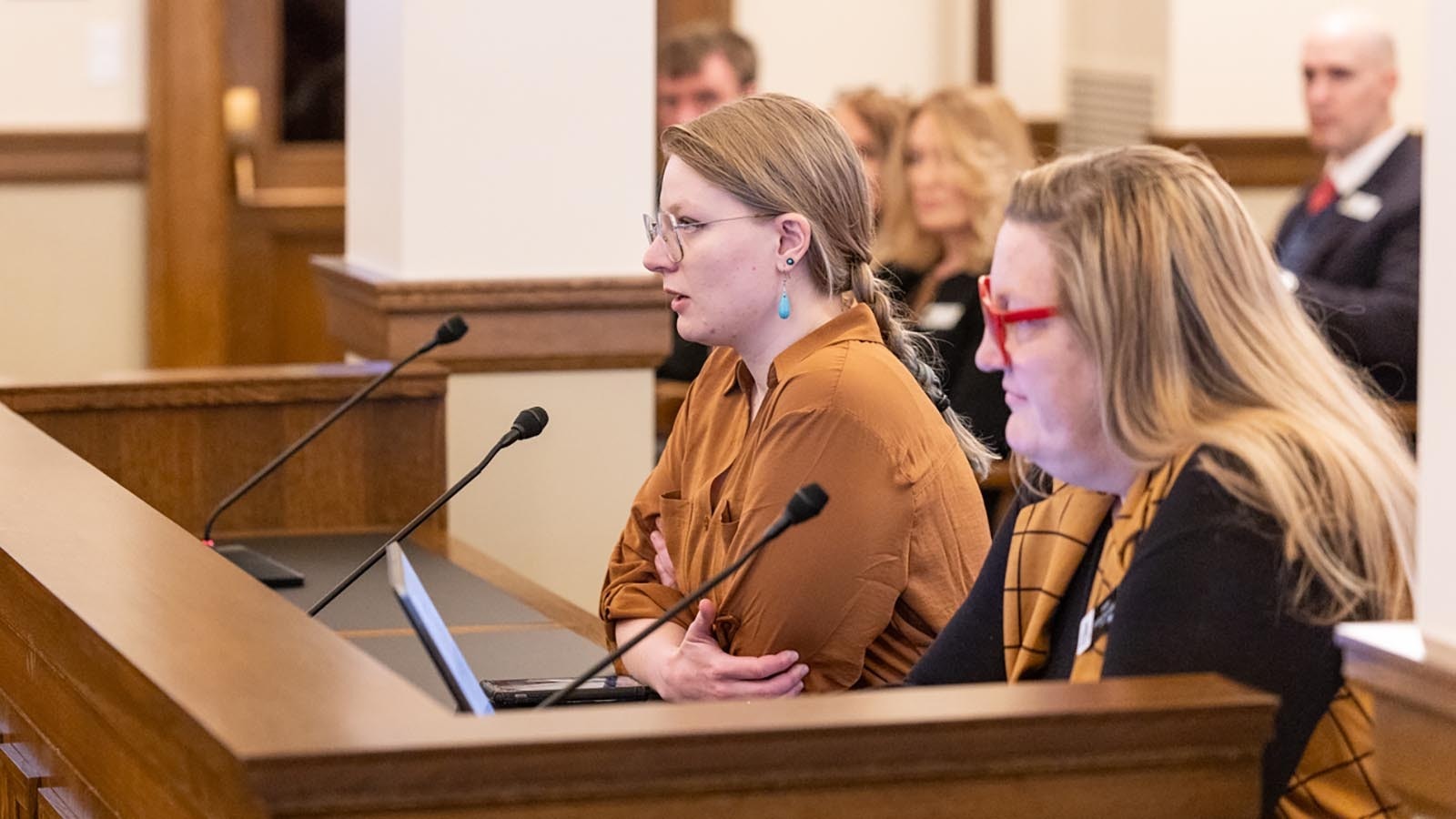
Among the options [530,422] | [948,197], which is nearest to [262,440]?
[530,422]

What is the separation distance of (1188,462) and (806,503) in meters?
0.35

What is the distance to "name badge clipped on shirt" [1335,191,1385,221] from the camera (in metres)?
5.79

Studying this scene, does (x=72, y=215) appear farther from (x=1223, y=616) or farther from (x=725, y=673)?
(x=1223, y=616)

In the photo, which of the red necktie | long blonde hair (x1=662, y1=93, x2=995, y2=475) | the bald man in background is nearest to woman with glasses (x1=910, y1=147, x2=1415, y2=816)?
long blonde hair (x1=662, y1=93, x2=995, y2=475)

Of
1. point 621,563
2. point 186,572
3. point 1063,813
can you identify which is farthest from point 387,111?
point 1063,813

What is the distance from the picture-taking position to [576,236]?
4250 mm

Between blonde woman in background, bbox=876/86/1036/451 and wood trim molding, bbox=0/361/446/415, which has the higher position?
blonde woman in background, bbox=876/86/1036/451

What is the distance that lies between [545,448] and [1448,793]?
2798mm

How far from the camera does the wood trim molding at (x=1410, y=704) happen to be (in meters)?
1.60

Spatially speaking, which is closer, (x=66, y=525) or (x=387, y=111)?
(x=66, y=525)

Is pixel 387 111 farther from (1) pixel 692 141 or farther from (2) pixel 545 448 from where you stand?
(1) pixel 692 141

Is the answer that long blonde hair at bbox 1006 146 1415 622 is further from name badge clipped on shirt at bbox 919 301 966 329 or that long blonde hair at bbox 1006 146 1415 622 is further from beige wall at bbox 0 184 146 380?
beige wall at bbox 0 184 146 380

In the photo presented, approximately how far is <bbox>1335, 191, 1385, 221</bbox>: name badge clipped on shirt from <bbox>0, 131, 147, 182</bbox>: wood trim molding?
3.38 metres

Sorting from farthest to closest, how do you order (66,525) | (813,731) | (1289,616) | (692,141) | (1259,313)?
(692,141) < (66,525) < (1259,313) < (1289,616) < (813,731)
